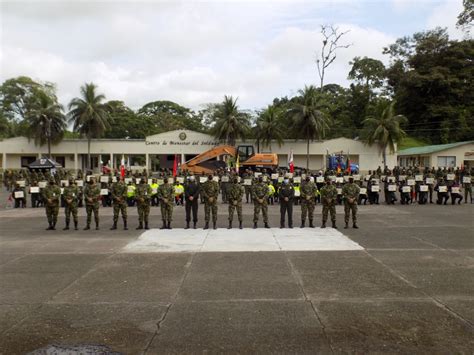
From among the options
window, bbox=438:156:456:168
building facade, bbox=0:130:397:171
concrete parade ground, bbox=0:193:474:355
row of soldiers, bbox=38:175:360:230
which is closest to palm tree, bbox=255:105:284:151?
building facade, bbox=0:130:397:171

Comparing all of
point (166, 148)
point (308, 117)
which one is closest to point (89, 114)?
point (166, 148)

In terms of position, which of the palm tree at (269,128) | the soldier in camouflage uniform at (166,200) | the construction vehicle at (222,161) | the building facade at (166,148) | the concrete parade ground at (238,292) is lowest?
the concrete parade ground at (238,292)

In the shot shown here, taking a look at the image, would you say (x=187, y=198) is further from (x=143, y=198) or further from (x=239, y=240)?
(x=239, y=240)

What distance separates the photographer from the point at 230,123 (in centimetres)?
4819

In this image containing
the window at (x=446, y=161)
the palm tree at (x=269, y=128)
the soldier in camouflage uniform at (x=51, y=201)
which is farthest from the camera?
the palm tree at (x=269, y=128)

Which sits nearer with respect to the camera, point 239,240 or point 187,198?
point 239,240

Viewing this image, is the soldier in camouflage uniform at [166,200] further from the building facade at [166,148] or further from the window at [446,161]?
the window at [446,161]

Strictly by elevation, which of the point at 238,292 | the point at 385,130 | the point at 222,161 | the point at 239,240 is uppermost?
the point at 385,130

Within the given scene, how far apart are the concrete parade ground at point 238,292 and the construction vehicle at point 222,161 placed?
22.0 metres

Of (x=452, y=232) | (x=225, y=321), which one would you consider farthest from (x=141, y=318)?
(x=452, y=232)

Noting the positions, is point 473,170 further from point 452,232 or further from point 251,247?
point 251,247

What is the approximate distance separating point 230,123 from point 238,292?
41.6 m

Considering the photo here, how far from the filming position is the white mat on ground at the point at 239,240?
36.4 feet


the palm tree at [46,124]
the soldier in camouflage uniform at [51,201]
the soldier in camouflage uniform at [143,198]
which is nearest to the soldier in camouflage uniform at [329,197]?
the soldier in camouflage uniform at [143,198]
